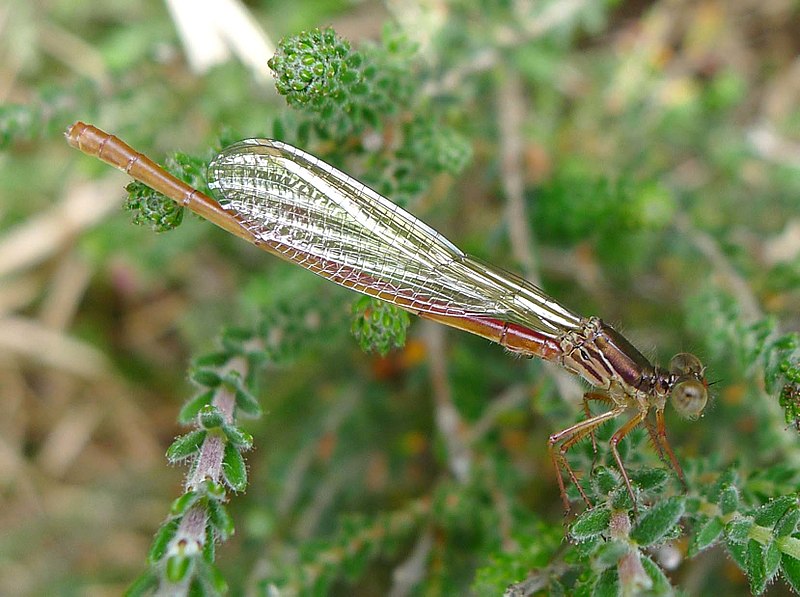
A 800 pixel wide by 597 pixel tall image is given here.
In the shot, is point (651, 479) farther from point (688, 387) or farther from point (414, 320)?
point (414, 320)

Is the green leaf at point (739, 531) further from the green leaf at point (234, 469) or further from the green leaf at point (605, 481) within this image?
the green leaf at point (234, 469)

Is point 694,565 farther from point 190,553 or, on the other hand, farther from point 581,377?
point 190,553

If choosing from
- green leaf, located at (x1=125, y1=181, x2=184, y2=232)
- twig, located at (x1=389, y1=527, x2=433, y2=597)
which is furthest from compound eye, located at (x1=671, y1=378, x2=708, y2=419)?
green leaf, located at (x1=125, y1=181, x2=184, y2=232)

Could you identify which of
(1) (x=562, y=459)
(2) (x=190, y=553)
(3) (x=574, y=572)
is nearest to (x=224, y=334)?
(2) (x=190, y=553)

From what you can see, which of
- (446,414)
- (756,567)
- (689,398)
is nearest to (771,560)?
(756,567)

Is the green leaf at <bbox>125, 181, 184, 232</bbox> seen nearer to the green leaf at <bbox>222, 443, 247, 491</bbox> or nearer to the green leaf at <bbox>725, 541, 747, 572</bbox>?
the green leaf at <bbox>222, 443, 247, 491</bbox>
